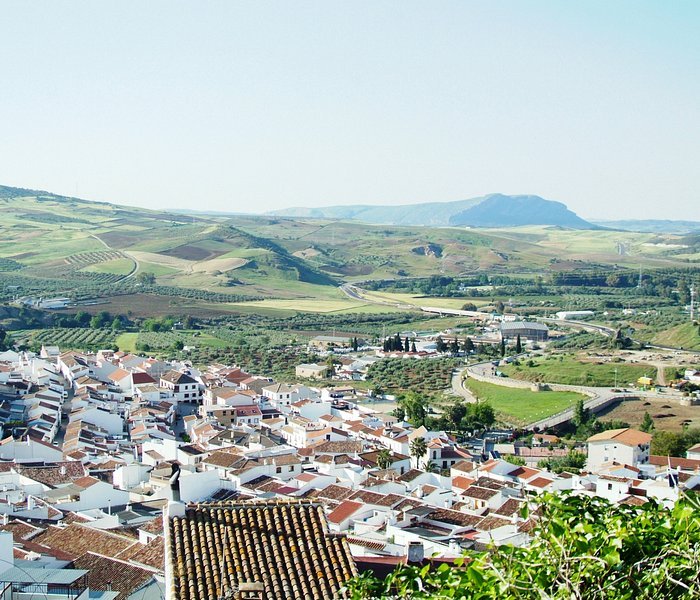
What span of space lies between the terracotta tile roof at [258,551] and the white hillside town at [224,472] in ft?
0.15

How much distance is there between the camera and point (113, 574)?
1397 centimetres

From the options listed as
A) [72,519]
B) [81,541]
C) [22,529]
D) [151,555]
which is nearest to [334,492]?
[72,519]

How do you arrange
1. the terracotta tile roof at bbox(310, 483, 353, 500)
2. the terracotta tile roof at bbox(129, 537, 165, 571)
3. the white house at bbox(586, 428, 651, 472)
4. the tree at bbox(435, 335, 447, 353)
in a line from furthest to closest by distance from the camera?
the tree at bbox(435, 335, 447, 353) < the white house at bbox(586, 428, 651, 472) < the terracotta tile roof at bbox(310, 483, 353, 500) < the terracotta tile roof at bbox(129, 537, 165, 571)

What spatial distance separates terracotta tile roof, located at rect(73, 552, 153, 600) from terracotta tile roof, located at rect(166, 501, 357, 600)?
17.4 feet

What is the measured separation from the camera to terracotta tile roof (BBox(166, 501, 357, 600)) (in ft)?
22.9

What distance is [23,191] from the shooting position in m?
177

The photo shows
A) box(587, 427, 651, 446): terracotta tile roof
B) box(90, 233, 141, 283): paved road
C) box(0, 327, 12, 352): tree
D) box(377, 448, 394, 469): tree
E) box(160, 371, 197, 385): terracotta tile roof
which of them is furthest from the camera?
box(90, 233, 141, 283): paved road

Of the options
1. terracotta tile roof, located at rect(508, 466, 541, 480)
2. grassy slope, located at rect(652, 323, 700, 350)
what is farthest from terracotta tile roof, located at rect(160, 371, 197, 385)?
grassy slope, located at rect(652, 323, 700, 350)

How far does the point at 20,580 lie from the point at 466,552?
779cm

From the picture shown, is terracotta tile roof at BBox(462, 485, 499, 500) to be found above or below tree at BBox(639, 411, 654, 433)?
above

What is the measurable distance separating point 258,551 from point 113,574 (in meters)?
7.45

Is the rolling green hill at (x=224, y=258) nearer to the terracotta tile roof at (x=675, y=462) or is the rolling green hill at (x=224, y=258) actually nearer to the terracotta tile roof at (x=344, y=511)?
the terracotta tile roof at (x=675, y=462)

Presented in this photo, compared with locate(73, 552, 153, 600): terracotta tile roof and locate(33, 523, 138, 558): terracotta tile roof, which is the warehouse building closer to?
locate(33, 523, 138, 558): terracotta tile roof

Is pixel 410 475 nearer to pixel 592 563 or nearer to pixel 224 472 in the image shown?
pixel 224 472
